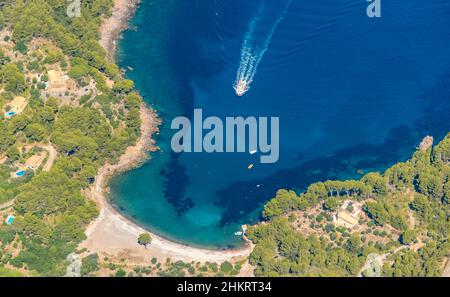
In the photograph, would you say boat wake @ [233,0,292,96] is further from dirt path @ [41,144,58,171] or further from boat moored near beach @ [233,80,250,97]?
dirt path @ [41,144,58,171]

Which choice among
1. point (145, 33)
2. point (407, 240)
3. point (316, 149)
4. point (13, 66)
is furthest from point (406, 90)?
point (13, 66)

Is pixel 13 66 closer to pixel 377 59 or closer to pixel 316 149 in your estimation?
pixel 316 149

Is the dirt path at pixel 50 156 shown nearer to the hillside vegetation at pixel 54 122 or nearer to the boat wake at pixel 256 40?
the hillside vegetation at pixel 54 122

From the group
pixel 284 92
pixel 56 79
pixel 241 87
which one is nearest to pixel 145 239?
pixel 56 79

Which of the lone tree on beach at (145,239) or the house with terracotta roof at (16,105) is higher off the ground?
the house with terracotta roof at (16,105)

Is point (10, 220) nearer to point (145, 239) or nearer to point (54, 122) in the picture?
point (54, 122)

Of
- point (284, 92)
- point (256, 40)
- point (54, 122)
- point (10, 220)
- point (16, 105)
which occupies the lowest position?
point (10, 220)

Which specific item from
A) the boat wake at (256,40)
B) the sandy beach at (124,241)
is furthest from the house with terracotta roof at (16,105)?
the boat wake at (256,40)
